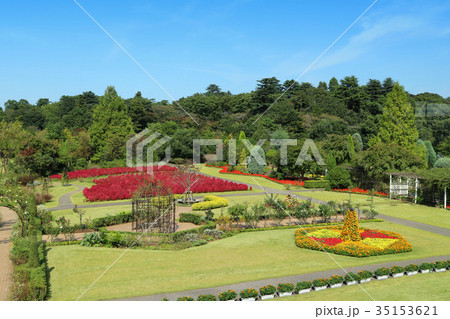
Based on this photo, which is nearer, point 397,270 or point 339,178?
point 397,270

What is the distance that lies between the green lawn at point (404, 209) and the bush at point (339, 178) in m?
2.67

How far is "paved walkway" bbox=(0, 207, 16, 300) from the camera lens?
1211cm

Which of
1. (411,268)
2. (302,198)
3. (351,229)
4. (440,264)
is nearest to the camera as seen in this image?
(411,268)

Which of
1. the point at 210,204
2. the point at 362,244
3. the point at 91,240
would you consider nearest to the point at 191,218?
the point at 210,204

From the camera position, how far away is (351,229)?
685 inches

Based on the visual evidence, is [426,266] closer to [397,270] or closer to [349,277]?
[397,270]

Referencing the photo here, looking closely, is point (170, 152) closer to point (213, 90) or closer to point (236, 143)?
point (236, 143)

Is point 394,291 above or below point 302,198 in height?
below

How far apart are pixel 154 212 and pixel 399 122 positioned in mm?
35369

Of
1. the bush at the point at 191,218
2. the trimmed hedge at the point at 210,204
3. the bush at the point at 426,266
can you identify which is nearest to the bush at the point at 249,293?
the bush at the point at 426,266

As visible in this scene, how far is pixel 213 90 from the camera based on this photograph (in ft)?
362

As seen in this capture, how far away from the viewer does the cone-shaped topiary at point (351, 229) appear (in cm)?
1727

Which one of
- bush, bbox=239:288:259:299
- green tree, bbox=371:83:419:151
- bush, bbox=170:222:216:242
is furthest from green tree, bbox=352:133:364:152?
bush, bbox=239:288:259:299
